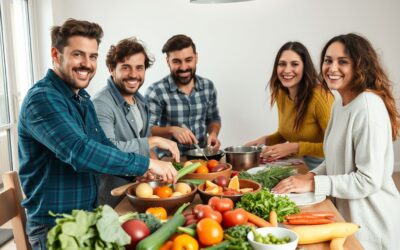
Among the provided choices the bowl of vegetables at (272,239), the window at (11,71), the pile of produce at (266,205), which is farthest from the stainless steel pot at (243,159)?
the window at (11,71)

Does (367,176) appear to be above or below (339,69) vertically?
below

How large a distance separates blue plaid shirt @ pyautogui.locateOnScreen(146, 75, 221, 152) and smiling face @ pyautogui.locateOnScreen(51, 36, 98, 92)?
1.22 meters

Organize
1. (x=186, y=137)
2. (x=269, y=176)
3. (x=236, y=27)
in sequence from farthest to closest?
(x=236, y=27)
(x=186, y=137)
(x=269, y=176)

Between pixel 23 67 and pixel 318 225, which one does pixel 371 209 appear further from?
pixel 23 67

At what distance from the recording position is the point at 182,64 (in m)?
2.98

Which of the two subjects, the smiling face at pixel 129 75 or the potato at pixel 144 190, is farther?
the smiling face at pixel 129 75

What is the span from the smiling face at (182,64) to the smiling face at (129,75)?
0.59 meters

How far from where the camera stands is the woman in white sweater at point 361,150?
5.37 feet

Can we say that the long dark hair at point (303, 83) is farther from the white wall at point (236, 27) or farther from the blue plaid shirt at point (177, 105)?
the white wall at point (236, 27)

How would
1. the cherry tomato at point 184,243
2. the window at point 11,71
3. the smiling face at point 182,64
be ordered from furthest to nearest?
1. the window at point 11,71
2. the smiling face at point 182,64
3. the cherry tomato at point 184,243

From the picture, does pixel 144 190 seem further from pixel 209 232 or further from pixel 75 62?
pixel 75 62

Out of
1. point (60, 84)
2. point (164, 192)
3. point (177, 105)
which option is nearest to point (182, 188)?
point (164, 192)

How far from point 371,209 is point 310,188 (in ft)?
0.86

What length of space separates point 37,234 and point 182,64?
5.45 feet
